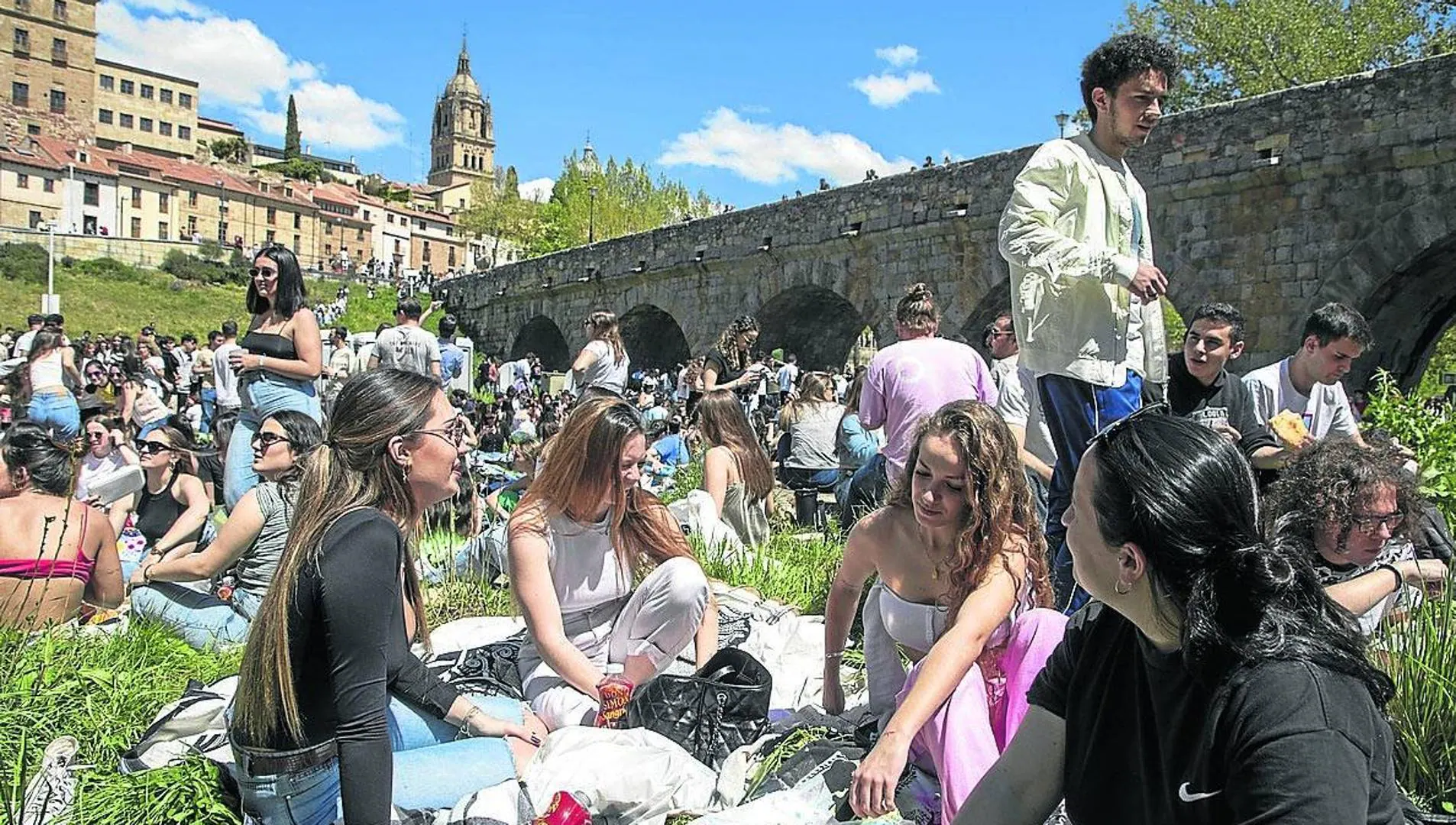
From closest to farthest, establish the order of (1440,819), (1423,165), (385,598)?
(1440,819) → (385,598) → (1423,165)

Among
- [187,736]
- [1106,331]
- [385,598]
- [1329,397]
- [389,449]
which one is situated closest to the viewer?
Result: [385,598]

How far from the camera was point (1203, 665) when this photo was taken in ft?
4.80

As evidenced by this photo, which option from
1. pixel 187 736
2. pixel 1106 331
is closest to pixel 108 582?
pixel 187 736

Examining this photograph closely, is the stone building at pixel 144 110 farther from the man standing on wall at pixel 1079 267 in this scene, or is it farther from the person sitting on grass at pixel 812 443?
the man standing on wall at pixel 1079 267

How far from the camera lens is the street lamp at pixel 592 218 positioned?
164 feet

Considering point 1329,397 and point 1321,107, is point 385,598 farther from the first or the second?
point 1321,107

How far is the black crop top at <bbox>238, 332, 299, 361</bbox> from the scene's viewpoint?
537 centimetres

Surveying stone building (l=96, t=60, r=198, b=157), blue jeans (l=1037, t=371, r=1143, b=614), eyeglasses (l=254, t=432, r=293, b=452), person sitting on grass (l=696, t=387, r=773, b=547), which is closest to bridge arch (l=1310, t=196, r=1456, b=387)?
person sitting on grass (l=696, t=387, r=773, b=547)

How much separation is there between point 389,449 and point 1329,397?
3.95 metres

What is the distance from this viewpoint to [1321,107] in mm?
12734

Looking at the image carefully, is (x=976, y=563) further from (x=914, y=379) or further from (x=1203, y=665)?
(x=914, y=379)

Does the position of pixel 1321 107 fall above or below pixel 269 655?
above

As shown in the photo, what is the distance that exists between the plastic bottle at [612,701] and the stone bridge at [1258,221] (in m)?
11.9

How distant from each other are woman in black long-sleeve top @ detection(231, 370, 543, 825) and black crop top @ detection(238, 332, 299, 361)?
2961mm
